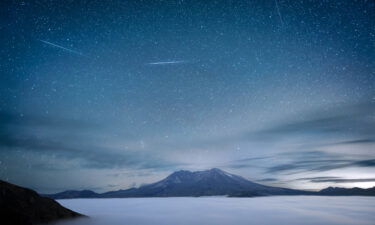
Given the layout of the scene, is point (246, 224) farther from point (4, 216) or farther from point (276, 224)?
point (4, 216)

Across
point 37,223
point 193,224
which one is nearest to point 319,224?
point 193,224

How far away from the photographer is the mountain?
99.5 ft

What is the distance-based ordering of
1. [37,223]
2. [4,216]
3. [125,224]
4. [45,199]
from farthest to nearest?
[125,224] → [45,199] → [37,223] → [4,216]

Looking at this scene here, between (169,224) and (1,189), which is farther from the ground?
(1,189)

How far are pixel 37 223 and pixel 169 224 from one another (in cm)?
2617

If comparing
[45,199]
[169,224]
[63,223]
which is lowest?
[169,224]

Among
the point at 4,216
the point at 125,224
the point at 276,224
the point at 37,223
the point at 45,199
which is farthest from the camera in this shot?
the point at 276,224

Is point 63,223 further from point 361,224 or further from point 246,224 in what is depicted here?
point 361,224

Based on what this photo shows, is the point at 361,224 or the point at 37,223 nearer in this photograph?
the point at 37,223

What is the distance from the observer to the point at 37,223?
3209 cm

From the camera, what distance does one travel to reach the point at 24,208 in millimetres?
33000

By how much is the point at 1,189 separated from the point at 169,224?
30801mm

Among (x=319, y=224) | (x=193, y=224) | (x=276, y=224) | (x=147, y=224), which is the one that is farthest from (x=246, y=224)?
(x=147, y=224)

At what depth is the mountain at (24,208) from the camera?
3032 cm
